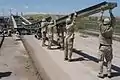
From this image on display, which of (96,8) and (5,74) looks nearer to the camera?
(5,74)

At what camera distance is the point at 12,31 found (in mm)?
31828

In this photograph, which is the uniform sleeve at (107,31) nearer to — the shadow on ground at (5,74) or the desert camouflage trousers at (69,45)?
the desert camouflage trousers at (69,45)

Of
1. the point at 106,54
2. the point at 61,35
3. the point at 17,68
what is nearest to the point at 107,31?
the point at 106,54

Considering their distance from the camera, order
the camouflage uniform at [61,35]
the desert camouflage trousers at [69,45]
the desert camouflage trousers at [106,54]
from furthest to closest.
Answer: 1. the camouflage uniform at [61,35]
2. the desert camouflage trousers at [69,45]
3. the desert camouflage trousers at [106,54]

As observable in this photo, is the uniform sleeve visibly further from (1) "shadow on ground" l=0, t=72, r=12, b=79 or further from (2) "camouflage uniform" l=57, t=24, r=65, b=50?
(2) "camouflage uniform" l=57, t=24, r=65, b=50

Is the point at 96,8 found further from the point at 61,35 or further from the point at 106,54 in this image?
the point at 61,35

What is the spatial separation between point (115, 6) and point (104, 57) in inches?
69.2

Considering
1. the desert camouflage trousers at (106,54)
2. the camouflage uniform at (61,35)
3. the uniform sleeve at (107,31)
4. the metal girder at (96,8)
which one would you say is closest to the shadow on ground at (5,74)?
the desert camouflage trousers at (106,54)

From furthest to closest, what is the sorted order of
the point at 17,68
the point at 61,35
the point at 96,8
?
1. the point at 61,35
2. the point at 17,68
3. the point at 96,8

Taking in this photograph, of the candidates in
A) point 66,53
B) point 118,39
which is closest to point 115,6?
point 66,53

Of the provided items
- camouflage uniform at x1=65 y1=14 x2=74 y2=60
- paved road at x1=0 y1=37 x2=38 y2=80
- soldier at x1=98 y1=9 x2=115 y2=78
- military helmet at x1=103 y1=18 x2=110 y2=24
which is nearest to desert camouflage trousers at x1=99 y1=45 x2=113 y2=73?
soldier at x1=98 y1=9 x2=115 y2=78

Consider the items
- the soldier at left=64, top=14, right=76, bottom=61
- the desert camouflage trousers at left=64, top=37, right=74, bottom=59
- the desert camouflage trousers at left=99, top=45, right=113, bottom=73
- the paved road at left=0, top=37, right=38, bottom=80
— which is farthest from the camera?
the desert camouflage trousers at left=64, top=37, right=74, bottom=59

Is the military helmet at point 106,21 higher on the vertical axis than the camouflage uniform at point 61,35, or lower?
higher

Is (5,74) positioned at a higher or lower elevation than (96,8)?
lower
